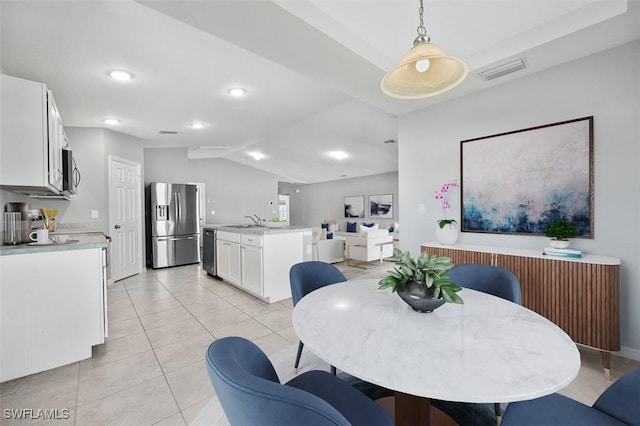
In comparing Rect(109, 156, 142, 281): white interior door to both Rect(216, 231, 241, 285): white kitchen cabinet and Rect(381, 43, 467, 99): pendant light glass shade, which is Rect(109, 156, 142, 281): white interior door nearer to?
Rect(216, 231, 241, 285): white kitchen cabinet

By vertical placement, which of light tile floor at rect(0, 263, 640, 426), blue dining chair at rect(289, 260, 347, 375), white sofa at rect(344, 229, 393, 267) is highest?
blue dining chair at rect(289, 260, 347, 375)

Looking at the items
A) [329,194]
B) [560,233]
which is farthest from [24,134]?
→ [329,194]

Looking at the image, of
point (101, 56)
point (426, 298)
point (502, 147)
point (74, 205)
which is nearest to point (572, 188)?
point (502, 147)

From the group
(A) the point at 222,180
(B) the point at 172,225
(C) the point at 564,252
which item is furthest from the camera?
(A) the point at 222,180

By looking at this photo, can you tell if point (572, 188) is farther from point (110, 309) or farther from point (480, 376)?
point (110, 309)

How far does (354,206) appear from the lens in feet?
31.6

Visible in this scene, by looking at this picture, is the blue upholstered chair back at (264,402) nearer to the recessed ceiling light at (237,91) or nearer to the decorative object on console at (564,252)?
the decorative object on console at (564,252)

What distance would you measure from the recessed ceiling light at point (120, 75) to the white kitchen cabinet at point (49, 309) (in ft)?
5.72

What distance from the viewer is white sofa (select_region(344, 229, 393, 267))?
5.81m

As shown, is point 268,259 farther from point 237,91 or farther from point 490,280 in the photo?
point 490,280

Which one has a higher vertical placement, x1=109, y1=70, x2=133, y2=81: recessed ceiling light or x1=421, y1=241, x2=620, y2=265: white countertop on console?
x1=109, y1=70, x2=133, y2=81: recessed ceiling light

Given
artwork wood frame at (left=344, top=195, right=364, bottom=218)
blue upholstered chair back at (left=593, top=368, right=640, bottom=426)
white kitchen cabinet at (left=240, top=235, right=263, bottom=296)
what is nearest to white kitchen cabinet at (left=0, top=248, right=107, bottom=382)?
white kitchen cabinet at (left=240, top=235, right=263, bottom=296)

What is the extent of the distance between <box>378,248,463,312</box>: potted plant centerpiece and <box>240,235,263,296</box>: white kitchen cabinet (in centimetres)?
255

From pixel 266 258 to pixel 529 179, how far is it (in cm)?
302
